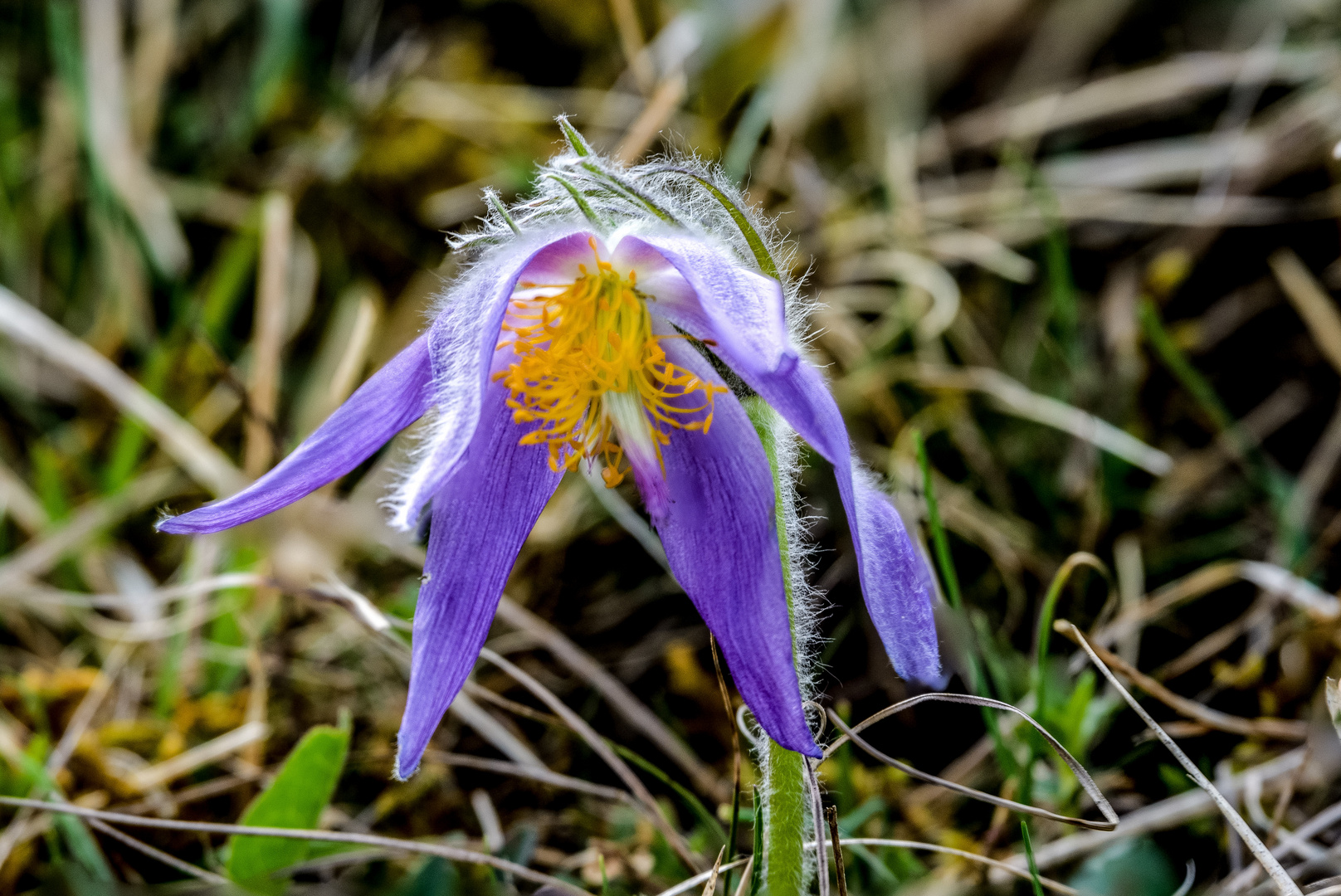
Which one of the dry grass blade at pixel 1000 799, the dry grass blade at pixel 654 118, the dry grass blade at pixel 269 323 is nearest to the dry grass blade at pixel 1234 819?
the dry grass blade at pixel 1000 799

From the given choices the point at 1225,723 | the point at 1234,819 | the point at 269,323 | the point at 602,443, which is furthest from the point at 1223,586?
the point at 269,323

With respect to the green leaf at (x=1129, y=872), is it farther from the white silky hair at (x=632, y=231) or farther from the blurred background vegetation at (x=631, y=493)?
the white silky hair at (x=632, y=231)

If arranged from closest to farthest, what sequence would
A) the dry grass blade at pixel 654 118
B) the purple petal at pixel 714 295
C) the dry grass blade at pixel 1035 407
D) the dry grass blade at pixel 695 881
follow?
1. the purple petal at pixel 714 295
2. the dry grass blade at pixel 695 881
3. the dry grass blade at pixel 1035 407
4. the dry grass blade at pixel 654 118

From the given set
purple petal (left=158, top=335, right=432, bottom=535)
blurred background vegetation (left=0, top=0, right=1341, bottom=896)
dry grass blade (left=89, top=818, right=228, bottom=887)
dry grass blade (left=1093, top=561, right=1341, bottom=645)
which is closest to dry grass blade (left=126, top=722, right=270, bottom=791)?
blurred background vegetation (left=0, top=0, right=1341, bottom=896)

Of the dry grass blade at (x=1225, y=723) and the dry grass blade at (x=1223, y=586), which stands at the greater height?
the dry grass blade at (x=1223, y=586)

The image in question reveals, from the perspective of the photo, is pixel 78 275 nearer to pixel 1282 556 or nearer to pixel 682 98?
pixel 682 98

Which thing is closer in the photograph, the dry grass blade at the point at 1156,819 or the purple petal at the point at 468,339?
the purple petal at the point at 468,339

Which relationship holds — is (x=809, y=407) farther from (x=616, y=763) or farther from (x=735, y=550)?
(x=616, y=763)
